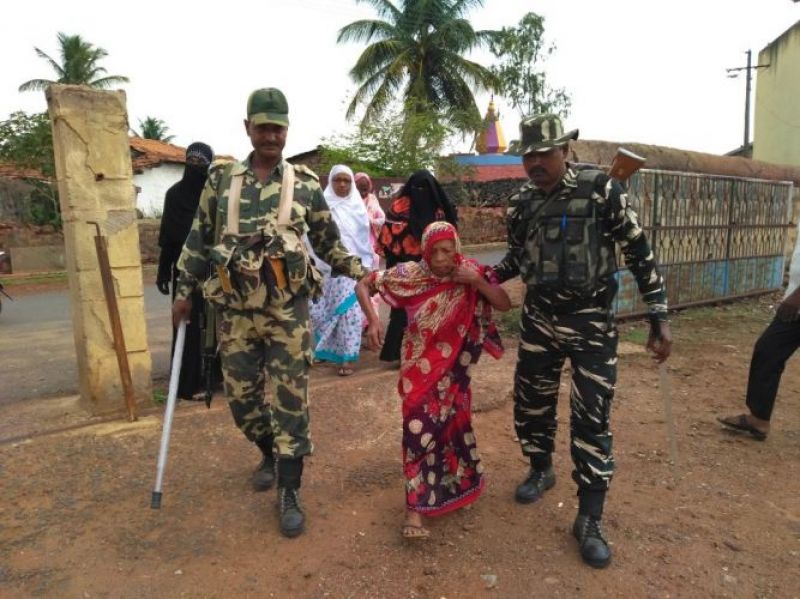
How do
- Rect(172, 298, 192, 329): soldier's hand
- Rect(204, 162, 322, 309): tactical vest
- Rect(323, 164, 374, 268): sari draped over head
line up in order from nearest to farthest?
Rect(204, 162, 322, 309): tactical vest < Rect(172, 298, 192, 329): soldier's hand < Rect(323, 164, 374, 268): sari draped over head

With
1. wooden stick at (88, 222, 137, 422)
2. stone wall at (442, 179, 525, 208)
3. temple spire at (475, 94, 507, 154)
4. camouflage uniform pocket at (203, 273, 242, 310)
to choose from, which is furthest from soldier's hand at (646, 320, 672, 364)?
temple spire at (475, 94, 507, 154)

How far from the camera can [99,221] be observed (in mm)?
3924

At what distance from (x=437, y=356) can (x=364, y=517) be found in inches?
33.2

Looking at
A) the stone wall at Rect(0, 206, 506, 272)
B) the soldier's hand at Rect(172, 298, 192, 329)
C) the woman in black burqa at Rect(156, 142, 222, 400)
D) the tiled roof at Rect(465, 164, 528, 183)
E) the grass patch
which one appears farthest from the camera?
the tiled roof at Rect(465, 164, 528, 183)

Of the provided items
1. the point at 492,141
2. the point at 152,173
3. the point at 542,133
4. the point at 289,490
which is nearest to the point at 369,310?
the point at 289,490

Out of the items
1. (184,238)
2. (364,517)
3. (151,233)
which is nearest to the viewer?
(364,517)

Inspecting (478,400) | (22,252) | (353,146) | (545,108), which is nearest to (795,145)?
(545,108)

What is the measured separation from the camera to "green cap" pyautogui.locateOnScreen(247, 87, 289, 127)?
8.57ft

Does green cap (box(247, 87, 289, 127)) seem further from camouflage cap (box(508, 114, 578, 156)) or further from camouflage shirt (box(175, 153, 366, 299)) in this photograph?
camouflage cap (box(508, 114, 578, 156))

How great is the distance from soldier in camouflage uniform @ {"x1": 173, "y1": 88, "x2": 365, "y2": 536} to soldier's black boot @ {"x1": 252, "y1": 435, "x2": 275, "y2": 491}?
0.19 m

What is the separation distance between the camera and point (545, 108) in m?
23.3

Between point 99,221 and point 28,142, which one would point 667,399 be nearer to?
point 99,221

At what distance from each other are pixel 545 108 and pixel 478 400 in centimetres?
2115

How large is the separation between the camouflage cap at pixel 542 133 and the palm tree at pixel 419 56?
2095 cm
